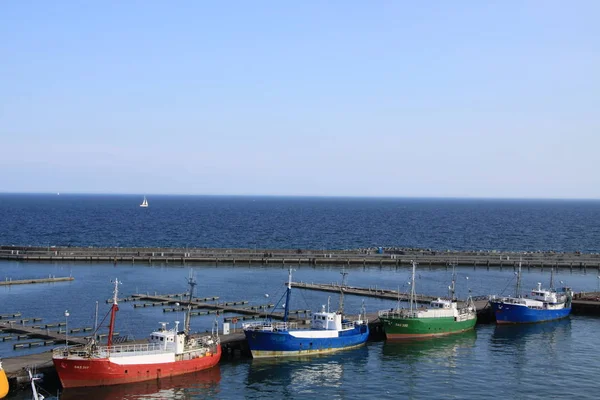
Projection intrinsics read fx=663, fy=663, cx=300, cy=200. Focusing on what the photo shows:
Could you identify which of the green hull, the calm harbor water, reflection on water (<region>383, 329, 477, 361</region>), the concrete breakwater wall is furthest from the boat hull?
the concrete breakwater wall

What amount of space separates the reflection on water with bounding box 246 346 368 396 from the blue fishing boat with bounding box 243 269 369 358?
94 centimetres

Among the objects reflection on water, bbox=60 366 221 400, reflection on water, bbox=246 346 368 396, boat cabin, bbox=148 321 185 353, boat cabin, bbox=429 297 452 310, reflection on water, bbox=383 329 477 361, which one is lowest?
reflection on water, bbox=60 366 221 400

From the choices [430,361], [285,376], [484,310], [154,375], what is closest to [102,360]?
[154,375]

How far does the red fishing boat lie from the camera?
60.0 m

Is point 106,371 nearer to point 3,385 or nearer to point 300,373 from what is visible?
point 3,385

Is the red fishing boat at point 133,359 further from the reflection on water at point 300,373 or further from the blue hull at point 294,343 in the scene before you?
the reflection on water at point 300,373

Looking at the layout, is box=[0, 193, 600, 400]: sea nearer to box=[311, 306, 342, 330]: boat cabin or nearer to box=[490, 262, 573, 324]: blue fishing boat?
box=[490, 262, 573, 324]: blue fishing boat

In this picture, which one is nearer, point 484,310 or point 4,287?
point 484,310

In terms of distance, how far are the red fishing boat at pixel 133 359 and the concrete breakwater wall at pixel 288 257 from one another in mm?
83013

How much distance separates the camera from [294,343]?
241 ft

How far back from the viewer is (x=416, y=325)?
84.2 m

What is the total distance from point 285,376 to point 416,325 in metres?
23.6

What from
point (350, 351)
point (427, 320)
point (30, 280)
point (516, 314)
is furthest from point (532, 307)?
point (30, 280)

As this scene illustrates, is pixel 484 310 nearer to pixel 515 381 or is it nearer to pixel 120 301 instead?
pixel 515 381
